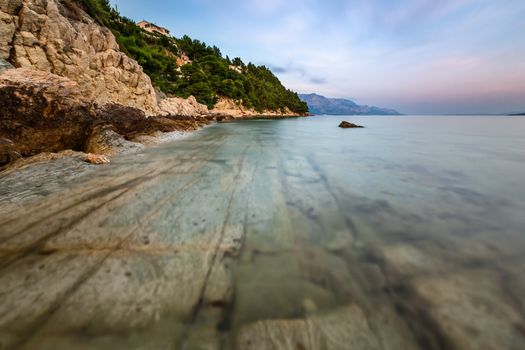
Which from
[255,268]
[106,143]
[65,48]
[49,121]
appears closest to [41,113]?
[49,121]

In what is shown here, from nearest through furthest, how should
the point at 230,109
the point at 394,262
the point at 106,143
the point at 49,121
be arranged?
the point at 394,262 < the point at 49,121 < the point at 106,143 < the point at 230,109

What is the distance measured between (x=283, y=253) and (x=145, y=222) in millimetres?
1831

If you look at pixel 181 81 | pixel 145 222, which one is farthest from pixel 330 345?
pixel 181 81

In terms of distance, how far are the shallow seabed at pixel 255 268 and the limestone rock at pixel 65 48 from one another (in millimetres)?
7380

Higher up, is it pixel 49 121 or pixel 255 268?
pixel 49 121

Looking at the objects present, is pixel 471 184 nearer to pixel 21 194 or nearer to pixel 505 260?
pixel 505 260

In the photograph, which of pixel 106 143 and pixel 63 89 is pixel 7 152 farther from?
pixel 63 89

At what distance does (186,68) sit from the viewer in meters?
49.9

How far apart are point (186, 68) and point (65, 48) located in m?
42.4

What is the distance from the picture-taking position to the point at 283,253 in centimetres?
234

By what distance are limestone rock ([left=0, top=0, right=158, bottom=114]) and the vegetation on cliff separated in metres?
5.13

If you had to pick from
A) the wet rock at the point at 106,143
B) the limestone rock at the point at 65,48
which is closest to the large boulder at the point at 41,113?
the wet rock at the point at 106,143

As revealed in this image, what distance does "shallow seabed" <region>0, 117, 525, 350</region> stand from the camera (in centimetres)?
149

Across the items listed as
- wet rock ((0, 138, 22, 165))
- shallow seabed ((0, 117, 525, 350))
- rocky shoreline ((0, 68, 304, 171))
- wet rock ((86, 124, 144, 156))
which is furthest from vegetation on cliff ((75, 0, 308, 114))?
shallow seabed ((0, 117, 525, 350))
